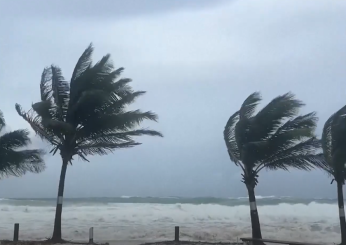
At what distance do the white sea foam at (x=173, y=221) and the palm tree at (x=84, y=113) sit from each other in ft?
31.5

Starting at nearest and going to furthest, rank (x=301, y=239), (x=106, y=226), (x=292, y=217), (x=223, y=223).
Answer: (x=301, y=239) < (x=106, y=226) < (x=223, y=223) < (x=292, y=217)

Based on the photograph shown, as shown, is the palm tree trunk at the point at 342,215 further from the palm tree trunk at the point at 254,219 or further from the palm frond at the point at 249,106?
the palm frond at the point at 249,106

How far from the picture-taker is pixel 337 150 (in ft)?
62.3

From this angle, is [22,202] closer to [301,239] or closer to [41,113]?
[301,239]

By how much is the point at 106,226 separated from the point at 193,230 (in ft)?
21.5

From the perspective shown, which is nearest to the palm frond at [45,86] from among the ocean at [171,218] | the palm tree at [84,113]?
the palm tree at [84,113]

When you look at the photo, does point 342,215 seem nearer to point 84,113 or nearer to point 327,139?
point 327,139

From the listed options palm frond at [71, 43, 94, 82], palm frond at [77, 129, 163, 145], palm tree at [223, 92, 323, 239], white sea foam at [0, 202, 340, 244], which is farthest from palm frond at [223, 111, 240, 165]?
white sea foam at [0, 202, 340, 244]

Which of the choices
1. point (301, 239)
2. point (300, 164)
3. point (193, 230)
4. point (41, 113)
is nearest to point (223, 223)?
point (193, 230)

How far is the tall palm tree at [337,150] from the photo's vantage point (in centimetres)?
1895

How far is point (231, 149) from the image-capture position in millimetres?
19797

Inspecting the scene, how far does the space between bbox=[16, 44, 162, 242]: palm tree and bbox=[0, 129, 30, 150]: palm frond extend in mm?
1487

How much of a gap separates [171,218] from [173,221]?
1980 mm

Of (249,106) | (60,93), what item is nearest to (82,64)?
(60,93)
